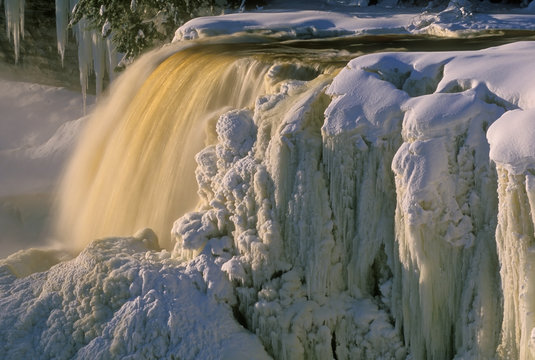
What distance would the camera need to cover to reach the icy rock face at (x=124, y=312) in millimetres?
4125

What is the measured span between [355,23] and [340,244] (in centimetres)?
393

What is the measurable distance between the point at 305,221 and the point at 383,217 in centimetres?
42

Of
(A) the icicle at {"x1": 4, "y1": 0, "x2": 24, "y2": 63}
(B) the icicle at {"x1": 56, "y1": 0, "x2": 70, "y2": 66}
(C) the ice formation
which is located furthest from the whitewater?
(A) the icicle at {"x1": 4, "y1": 0, "x2": 24, "y2": 63}

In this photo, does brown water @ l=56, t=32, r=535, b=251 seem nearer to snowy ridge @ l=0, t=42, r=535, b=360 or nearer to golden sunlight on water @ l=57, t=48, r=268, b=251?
golden sunlight on water @ l=57, t=48, r=268, b=251

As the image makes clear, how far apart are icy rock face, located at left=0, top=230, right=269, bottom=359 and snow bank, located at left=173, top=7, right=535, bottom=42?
12.1 feet

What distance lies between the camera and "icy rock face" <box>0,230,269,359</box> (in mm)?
4125

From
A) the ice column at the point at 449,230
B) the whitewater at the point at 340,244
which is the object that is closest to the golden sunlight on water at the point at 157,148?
the whitewater at the point at 340,244

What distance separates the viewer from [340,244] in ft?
13.8

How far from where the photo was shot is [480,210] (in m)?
3.81


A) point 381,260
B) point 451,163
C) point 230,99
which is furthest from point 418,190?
point 230,99

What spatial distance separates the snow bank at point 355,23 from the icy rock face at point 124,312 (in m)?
3.68

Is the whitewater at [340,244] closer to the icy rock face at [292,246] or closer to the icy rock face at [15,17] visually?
the icy rock face at [292,246]

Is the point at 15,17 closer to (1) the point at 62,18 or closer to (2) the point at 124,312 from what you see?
(1) the point at 62,18

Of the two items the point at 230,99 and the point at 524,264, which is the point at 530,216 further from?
the point at 230,99
